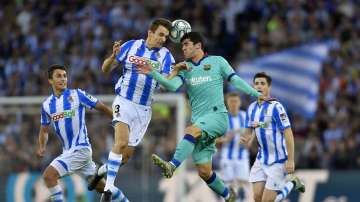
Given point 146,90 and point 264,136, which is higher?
point 146,90

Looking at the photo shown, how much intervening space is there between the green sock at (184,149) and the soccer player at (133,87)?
2.99ft

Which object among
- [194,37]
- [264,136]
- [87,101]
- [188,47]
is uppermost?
[194,37]

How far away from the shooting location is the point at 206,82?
15523 mm

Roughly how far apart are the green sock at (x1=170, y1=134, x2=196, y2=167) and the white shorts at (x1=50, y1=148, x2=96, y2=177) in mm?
1702

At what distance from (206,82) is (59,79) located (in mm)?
2226

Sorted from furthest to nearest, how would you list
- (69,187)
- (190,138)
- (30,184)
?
(69,187) → (30,184) → (190,138)

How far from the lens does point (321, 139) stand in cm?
2500

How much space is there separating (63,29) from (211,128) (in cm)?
1449

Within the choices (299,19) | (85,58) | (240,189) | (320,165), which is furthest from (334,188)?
(85,58)

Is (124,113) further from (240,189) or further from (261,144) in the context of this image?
(240,189)

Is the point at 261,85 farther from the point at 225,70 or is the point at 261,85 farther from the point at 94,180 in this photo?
the point at 94,180

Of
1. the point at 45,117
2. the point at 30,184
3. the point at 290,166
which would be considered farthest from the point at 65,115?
the point at 30,184

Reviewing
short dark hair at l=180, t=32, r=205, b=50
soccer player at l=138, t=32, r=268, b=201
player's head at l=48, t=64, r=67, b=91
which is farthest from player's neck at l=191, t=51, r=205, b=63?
player's head at l=48, t=64, r=67, b=91

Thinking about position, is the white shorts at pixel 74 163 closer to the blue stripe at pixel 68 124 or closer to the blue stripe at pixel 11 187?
the blue stripe at pixel 68 124
